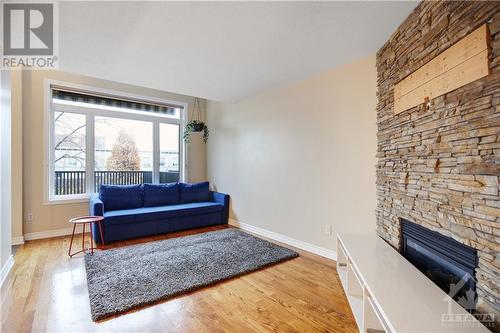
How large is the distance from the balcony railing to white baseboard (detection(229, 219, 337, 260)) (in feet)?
6.34

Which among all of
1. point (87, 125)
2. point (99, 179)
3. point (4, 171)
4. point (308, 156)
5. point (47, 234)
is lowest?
point (47, 234)

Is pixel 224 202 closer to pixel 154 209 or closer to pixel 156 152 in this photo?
pixel 154 209

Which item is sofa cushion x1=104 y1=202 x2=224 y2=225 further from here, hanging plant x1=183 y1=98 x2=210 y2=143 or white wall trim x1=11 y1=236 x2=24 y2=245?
hanging plant x1=183 y1=98 x2=210 y2=143

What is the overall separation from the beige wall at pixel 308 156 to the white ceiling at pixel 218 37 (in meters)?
0.38

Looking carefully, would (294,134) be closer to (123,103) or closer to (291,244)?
(291,244)

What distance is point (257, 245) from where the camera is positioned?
3.25 m

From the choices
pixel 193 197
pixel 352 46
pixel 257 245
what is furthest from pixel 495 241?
pixel 193 197

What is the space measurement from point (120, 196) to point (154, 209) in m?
0.59

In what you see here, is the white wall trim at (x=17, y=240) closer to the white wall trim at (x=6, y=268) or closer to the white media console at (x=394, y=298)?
the white wall trim at (x=6, y=268)

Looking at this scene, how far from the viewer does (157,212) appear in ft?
12.5

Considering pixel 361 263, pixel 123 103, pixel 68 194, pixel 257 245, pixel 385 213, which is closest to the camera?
pixel 361 263

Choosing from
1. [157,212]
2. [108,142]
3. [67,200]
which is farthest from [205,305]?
[108,142]

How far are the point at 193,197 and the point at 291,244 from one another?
7.25ft

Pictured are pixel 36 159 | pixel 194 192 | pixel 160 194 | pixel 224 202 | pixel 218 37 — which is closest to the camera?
pixel 218 37
